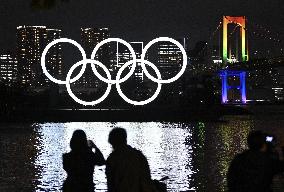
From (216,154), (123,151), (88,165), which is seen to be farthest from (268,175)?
(216,154)

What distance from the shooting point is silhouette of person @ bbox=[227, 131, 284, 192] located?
562cm

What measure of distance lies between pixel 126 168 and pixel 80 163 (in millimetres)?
730

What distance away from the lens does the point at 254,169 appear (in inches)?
221

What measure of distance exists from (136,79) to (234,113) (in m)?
38.5

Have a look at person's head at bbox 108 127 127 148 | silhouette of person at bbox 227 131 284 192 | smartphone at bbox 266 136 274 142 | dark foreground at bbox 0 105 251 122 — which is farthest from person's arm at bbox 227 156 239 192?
dark foreground at bbox 0 105 251 122

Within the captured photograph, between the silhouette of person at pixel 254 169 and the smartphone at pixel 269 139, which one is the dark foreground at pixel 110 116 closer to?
the smartphone at pixel 269 139

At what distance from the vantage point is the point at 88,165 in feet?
21.0

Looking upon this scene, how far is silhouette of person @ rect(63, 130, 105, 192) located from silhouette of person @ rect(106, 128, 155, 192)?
578 mm

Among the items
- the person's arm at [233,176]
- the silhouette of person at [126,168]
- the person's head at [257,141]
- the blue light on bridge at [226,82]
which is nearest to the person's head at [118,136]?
the silhouette of person at [126,168]

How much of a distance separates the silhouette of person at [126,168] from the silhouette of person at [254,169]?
63 centimetres

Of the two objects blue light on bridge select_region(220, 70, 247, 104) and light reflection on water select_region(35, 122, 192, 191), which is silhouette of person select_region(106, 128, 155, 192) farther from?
blue light on bridge select_region(220, 70, 247, 104)

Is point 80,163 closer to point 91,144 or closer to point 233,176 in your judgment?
point 91,144

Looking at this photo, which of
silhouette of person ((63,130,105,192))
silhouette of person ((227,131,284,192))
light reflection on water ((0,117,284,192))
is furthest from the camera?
light reflection on water ((0,117,284,192))

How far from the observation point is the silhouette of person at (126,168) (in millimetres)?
5762
